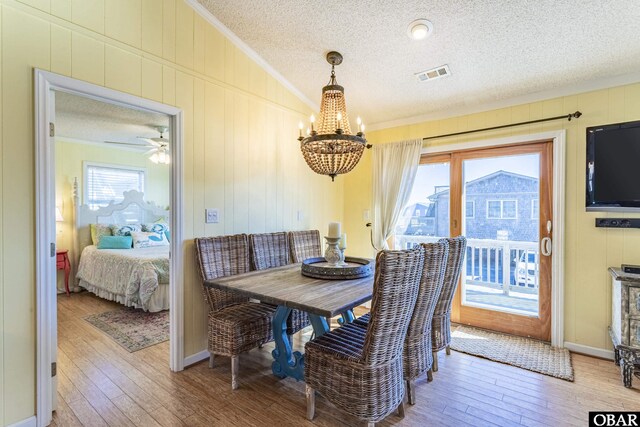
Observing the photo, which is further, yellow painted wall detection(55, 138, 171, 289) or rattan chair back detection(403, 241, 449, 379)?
yellow painted wall detection(55, 138, 171, 289)

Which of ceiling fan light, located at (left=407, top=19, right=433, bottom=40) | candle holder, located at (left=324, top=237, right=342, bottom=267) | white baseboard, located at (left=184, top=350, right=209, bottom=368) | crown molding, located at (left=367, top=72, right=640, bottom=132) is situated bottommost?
white baseboard, located at (left=184, top=350, right=209, bottom=368)

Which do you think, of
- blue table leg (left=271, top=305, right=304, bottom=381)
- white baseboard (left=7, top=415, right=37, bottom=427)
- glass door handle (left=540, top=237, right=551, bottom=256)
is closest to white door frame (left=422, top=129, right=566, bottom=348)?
glass door handle (left=540, top=237, right=551, bottom=256)

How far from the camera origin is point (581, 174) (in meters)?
2.84

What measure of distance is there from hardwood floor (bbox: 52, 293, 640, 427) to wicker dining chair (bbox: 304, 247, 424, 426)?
0.32 metres

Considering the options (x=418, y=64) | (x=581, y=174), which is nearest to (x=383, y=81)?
(x=418, y=64)

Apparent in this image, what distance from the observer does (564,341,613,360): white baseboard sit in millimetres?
2712

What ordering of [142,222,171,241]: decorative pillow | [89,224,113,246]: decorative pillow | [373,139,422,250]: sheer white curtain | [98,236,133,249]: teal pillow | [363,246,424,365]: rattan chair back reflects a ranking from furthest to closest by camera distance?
1. [142,222,171,241]: decorative pillow
2. [89,224,113,246]: decorative pillow
3. [98,236,133,249]: teal pillow
4. [373,139,422,250]: sheer white curtain
5. [363,246,424,365]: rattan chair back

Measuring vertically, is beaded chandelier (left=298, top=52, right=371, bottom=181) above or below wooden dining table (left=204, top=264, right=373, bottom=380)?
above

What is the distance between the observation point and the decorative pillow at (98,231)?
500cm

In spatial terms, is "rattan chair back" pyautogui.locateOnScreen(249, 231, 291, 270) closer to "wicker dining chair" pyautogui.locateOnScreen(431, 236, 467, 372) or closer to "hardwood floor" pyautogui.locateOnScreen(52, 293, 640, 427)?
"hardwood floor" pyautogui.locateOnScreen(52, 293, 640, 427)

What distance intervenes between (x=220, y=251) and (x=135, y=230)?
358cm

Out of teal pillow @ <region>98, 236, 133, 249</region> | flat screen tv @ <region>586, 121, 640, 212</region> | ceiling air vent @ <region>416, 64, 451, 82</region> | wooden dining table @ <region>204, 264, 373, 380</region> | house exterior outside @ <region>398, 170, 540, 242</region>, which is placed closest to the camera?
wooden dining table @ <region>204, 264, 373, 380</region>

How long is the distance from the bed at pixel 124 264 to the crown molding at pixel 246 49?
275 centimetres

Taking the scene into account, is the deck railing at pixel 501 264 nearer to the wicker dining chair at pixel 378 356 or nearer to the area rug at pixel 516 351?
the area rug at pixel 516 351
